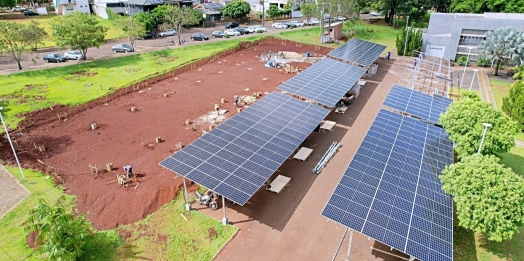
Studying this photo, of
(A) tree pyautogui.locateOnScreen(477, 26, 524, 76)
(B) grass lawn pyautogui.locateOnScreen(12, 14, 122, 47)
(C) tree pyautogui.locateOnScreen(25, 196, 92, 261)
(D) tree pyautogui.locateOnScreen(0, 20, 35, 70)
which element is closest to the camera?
(C) tree pyautogui.locateOnScreen(25, 196, 92, 261)

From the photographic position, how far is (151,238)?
22.8 m

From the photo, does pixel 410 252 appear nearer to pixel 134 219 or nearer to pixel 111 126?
pixel 134 219

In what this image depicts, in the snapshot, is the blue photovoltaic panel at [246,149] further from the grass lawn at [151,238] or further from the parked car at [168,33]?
the parked car at [168,33]

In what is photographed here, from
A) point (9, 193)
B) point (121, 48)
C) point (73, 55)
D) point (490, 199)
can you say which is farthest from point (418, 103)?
point (73, 55)

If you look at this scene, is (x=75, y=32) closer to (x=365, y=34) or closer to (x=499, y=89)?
(x=365, y=34)

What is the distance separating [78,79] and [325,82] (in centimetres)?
3869

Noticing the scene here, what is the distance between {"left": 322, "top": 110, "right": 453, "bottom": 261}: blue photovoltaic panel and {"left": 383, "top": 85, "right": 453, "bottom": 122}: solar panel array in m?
4.77

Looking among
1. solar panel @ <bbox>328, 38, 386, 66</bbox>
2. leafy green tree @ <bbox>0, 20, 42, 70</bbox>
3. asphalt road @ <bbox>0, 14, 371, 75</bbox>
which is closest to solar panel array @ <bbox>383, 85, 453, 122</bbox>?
solar panel @ <bbox>328, 38, 386, 66</bbox>

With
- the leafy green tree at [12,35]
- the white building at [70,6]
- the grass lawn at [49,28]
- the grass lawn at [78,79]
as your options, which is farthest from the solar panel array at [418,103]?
the white building at [70,6]

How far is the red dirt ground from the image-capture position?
26.3m

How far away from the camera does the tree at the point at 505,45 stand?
48.2m

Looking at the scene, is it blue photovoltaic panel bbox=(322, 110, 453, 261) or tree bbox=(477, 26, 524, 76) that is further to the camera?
tree bbox=(477, 26, 524, 76)

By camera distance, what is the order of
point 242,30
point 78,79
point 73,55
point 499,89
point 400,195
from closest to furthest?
1. point 400,195
2. point 499,89
3. point 78,79
4. point 73,55
5. point 242,30

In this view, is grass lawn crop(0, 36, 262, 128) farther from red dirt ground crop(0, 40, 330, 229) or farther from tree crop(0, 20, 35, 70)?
tree crop(0, 20, 35, 70)
